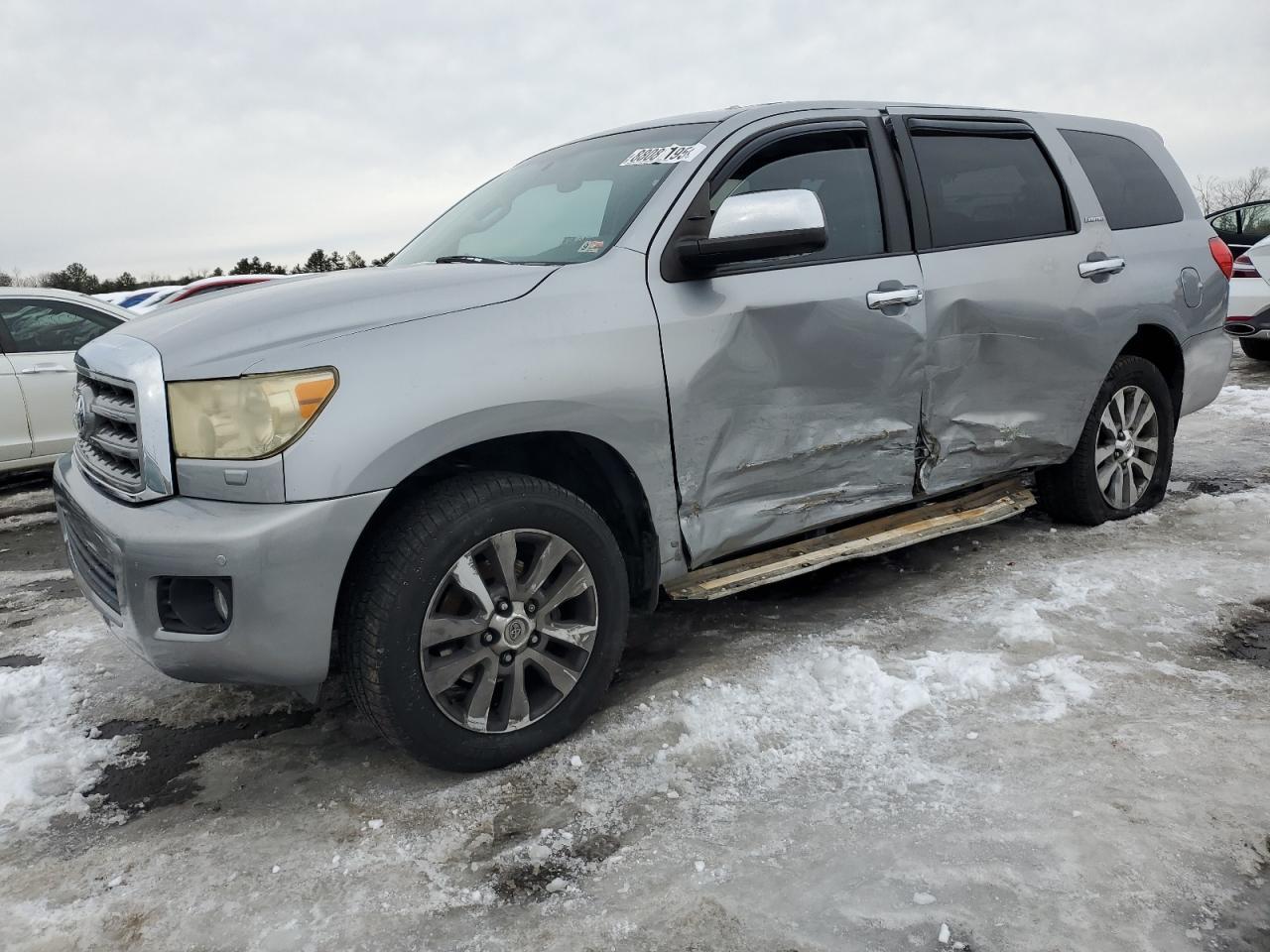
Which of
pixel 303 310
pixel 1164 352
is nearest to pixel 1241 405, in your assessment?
pixel 1164 352

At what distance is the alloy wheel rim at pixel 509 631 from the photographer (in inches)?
99.5

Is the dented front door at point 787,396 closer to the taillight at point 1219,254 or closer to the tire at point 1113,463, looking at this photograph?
the tire at point 1113,463

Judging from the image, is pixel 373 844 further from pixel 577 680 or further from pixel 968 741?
pixel 968 741

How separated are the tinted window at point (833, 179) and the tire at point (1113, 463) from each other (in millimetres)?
1597

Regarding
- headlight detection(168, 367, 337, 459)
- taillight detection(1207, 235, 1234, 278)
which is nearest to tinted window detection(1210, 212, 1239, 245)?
taillight detection(1207, 235, 1234, 278)

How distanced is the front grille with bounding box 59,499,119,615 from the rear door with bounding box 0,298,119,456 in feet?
13.3

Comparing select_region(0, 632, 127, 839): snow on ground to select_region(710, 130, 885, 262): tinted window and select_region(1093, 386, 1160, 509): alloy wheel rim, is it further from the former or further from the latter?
select_region(1093, 386, 1160, 509): alloy wheel rim

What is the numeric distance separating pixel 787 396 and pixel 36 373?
5620 millimetres

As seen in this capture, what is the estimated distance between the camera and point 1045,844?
2229 millimetres

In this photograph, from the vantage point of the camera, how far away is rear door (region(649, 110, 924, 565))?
2947 mm

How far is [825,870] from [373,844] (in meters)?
1.09

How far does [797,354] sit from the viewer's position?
313 centimetres

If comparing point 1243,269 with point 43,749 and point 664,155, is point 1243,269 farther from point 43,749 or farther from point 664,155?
point 43,749

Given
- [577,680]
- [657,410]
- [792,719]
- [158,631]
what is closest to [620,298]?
[657,410]
